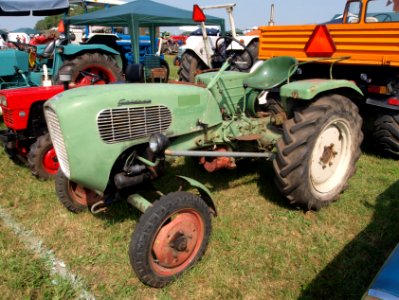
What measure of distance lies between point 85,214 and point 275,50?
12.1 ft

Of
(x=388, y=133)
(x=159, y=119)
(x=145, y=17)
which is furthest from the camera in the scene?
(x=145, y=17)

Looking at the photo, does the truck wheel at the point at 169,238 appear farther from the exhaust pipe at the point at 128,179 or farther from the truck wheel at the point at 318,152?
the truck wheel at the point at 318,152

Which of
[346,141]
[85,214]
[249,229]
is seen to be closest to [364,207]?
[346,141]

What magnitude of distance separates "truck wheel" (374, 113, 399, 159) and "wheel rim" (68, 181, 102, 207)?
10.9 ft

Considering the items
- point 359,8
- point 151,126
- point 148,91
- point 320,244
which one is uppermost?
point 359,8

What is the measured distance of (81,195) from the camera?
306 centimetres

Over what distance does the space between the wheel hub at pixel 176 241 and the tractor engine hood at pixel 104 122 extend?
53cm

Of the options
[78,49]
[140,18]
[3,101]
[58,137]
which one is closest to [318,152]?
[58,137]

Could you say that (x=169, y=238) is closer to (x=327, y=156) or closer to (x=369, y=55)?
(x=327, y=156)

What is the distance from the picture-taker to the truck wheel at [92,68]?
18.7 ft

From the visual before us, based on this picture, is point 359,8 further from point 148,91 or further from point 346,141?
point 148,91

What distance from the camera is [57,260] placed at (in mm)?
2512

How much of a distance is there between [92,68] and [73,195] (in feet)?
12.0

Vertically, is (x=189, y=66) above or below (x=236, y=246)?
above
